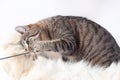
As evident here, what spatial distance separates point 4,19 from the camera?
103 centimetres

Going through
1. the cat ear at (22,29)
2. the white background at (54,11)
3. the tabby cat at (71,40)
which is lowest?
the tabby cat at (71,40)

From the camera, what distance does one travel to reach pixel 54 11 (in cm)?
106

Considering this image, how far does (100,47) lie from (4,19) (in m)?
0.39

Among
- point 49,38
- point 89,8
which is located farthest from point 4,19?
point 89,8

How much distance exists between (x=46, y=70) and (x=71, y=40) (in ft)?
0.48

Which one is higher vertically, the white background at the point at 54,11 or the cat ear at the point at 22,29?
the white background at the point at 54,11

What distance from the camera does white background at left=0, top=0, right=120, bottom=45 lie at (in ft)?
3.37

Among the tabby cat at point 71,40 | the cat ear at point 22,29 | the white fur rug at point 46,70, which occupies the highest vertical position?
the cat ear at point 22,29

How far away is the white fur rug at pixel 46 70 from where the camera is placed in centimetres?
95

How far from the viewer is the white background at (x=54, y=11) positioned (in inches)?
40.4

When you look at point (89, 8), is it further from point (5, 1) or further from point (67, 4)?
point (5, 1)

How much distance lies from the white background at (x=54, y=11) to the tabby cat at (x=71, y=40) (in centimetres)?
3

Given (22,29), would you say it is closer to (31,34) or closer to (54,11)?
(31,34)

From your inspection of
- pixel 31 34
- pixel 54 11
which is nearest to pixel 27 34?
pixel 31 34
